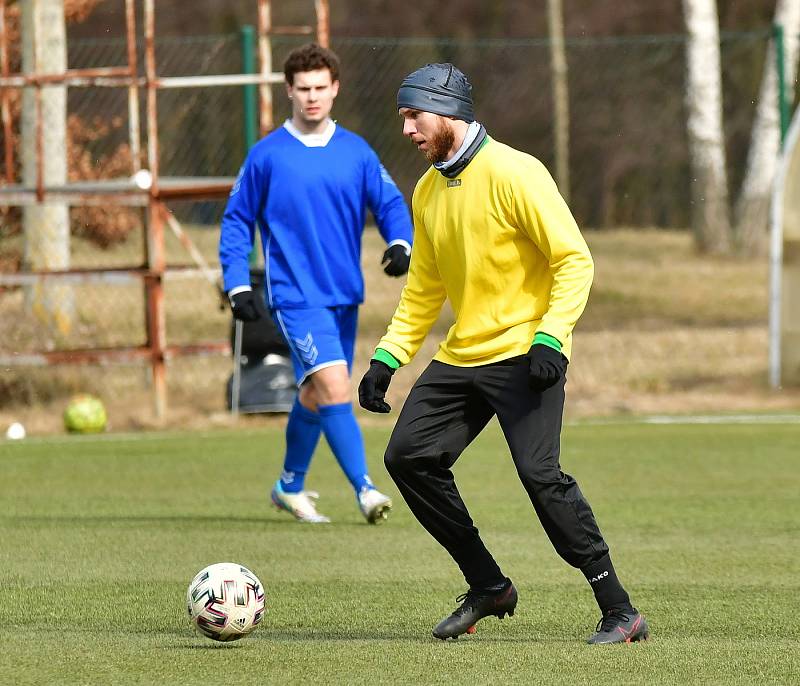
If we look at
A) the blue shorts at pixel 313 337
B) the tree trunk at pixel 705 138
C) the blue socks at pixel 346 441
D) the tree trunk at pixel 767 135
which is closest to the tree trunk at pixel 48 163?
the blue shorts at pixel 313 337

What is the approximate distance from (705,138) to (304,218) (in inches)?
515

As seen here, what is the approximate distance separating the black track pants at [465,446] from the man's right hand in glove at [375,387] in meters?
0.10

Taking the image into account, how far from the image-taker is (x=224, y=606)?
18.0 feet

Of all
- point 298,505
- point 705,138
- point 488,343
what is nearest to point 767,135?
point 705,138

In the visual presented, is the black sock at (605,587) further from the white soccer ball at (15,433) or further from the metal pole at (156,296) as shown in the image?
the metal pole at (156,296)

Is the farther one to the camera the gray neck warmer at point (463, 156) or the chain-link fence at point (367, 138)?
the chain-link fence at point (367, 138)

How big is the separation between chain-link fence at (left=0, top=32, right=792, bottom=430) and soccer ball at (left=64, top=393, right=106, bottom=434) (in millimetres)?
836

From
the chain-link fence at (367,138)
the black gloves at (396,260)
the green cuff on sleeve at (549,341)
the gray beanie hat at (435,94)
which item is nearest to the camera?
the green cuff on sleeve at (549,341)

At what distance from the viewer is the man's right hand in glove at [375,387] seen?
18.5 feet

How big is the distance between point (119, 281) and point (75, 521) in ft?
15.6

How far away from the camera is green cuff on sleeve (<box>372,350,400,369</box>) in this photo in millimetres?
5734

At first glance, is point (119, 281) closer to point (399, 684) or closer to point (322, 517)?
point (322, 517)

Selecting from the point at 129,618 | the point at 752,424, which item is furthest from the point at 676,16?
the point at 129,618

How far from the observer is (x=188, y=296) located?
17.2 m
